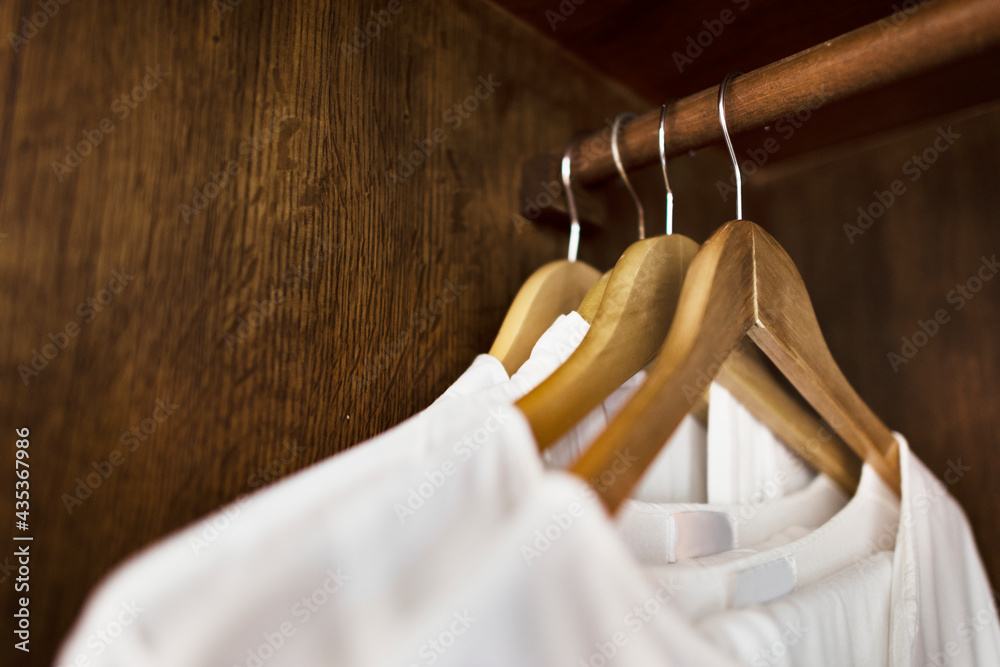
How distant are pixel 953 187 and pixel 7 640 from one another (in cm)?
110

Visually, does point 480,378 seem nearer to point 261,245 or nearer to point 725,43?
point 261,245

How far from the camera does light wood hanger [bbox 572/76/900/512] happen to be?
37 centimetres

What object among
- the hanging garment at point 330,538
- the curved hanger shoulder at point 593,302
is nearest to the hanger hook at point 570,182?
the curved hanger shoulder at point 593,302

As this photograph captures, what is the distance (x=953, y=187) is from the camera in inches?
33.5

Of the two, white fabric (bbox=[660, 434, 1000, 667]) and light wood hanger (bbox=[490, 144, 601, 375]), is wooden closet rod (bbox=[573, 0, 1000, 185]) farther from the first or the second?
white fabric (bbox=[660, 434, 1000, 667])

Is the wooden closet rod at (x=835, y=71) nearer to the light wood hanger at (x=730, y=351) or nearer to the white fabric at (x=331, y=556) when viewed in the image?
the light wood hanger at (x=730, y=351)

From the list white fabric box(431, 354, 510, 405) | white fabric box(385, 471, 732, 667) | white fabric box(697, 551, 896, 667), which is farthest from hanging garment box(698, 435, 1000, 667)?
white fabric box(431, 354, 510, 405)

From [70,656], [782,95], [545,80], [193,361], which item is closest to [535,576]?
[70,656]

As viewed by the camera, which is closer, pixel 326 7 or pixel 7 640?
pixel 7 640

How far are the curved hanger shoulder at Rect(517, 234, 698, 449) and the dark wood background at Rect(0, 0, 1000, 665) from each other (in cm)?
21

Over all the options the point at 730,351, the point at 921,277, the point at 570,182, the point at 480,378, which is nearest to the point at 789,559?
the point at 730,351

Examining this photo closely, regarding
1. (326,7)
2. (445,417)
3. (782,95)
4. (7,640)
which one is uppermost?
(326,7)

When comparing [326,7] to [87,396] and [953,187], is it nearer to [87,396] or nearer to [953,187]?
[87,396]

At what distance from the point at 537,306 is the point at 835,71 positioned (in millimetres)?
301
